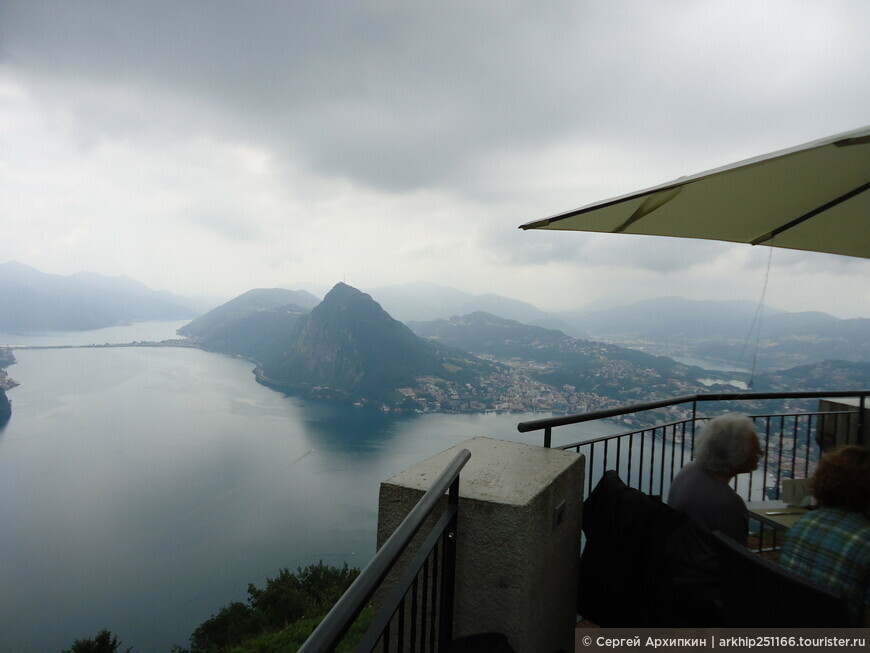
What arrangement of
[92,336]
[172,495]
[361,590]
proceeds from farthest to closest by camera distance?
[92,336] < [172,495] < [361,590]

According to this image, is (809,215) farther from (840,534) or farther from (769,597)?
(769,597)

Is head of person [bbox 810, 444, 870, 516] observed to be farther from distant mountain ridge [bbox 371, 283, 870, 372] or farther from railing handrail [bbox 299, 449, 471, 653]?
distant mountain ridge [bbox 371, 283, 870, 372]

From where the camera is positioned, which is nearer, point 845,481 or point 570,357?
point 845,481

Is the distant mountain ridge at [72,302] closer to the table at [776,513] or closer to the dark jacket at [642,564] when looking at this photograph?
the dark jacket at [642,564]

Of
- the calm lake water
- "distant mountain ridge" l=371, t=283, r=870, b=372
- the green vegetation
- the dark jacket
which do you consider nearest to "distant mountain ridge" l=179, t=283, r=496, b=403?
the calm lake water

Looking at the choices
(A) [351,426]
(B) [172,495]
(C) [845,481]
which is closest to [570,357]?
(A) [351,426]

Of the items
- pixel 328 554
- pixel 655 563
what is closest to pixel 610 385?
pixel 328 554

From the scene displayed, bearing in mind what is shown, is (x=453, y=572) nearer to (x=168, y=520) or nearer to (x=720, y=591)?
(x=720, y=591)
